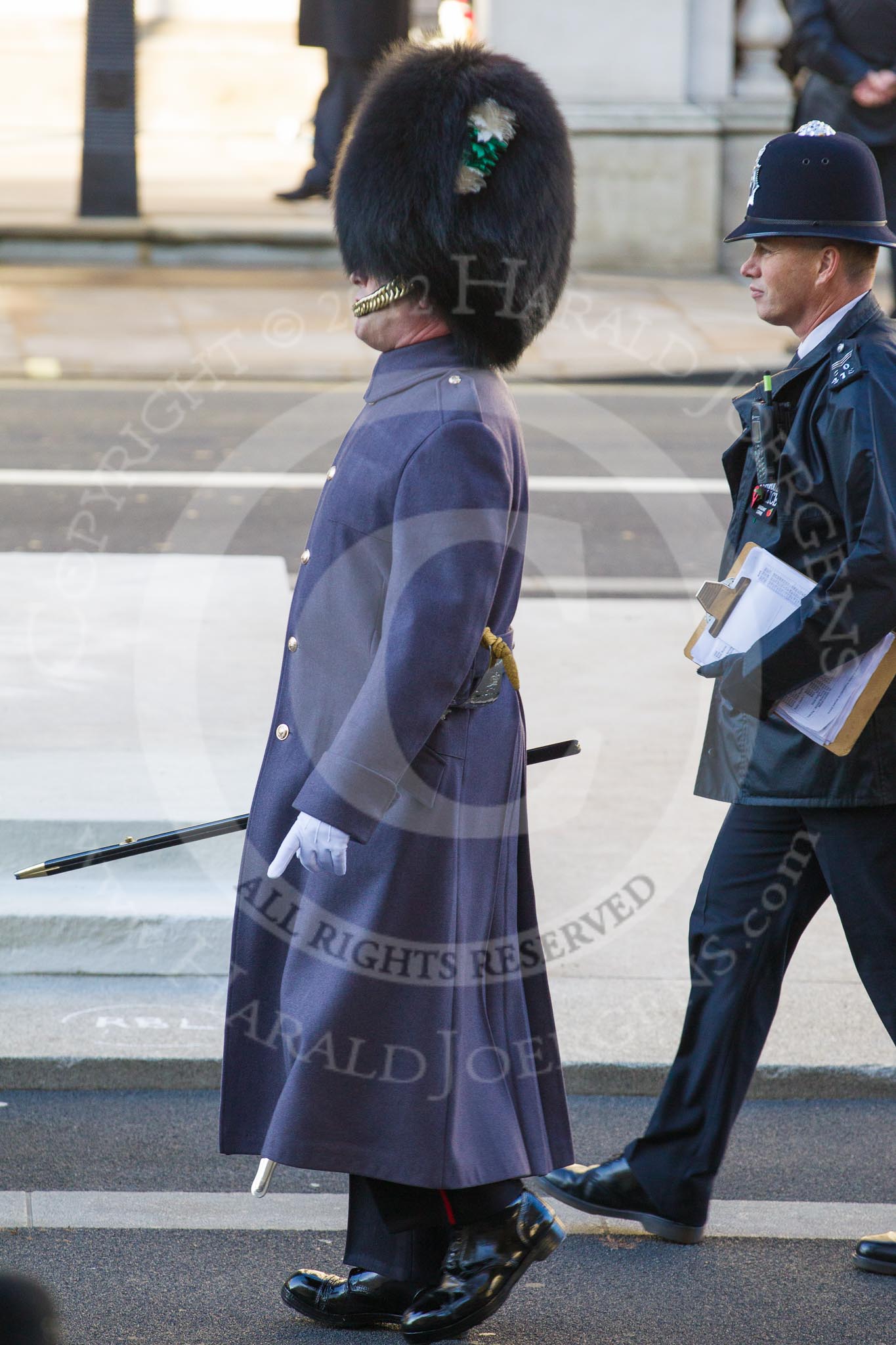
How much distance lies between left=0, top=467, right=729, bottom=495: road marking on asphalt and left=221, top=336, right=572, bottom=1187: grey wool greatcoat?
20.6ft

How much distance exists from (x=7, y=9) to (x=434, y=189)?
2209 centimetres

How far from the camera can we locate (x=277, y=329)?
13.7 m

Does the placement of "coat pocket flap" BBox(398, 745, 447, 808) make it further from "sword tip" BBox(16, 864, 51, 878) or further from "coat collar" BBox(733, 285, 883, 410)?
"coat collar" BBox(733, 285, 883, 410)

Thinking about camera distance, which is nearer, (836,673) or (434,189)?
(434,189)

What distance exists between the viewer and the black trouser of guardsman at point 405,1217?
121 inches

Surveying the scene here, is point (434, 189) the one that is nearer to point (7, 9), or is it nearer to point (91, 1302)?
point (91, 1302)

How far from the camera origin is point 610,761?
551 centimetres

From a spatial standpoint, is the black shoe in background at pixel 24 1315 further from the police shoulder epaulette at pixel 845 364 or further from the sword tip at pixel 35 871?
the police shoulder epaulette at pixel 845 364

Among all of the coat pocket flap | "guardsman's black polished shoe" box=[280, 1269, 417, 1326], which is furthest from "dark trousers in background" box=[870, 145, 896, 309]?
"guardsman's black polished shoe" box=[280, 1269, 417, 1326]

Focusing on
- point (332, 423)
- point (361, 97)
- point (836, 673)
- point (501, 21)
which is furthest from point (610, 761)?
point (501, 21)

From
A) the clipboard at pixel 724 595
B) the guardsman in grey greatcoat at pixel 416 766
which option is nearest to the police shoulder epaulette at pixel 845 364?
the clipboard at pixel 724 595

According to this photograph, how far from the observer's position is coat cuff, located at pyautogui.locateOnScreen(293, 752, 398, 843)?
285 centimetres

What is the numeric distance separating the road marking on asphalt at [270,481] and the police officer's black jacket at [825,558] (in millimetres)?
6115

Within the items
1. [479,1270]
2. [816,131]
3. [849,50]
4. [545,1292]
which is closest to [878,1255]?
A: [545,1292]
